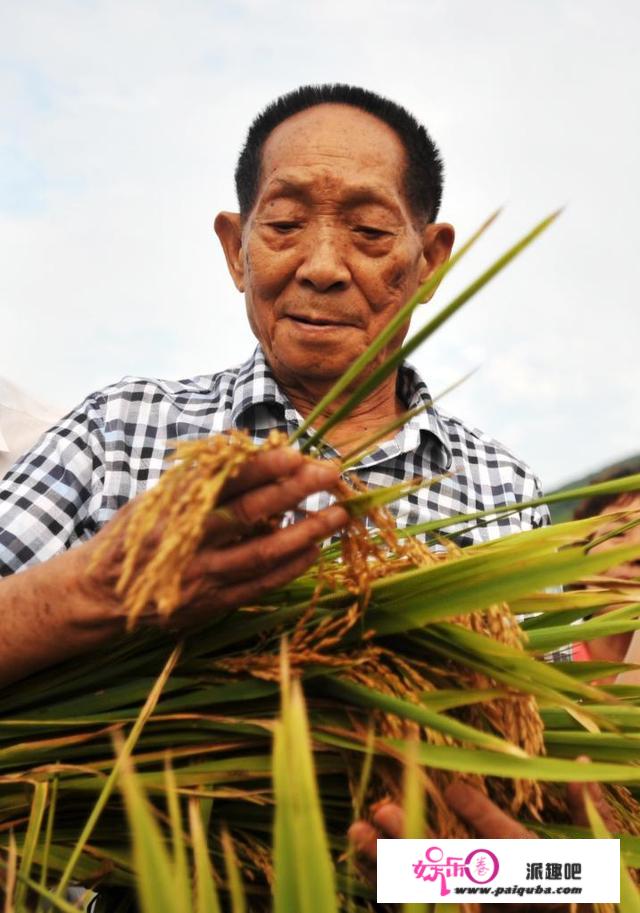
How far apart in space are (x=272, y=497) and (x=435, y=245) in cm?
159

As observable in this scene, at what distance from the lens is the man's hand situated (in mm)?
870

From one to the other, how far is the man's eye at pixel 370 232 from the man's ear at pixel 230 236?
397 mm

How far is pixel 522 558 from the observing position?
0.97 m

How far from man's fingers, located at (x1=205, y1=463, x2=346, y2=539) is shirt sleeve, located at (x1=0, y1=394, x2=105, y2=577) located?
898 millimetres

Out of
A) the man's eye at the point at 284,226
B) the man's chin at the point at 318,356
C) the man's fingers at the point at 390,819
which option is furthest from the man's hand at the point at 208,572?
the man's eye at the point at 284,226

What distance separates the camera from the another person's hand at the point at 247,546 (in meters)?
0.87

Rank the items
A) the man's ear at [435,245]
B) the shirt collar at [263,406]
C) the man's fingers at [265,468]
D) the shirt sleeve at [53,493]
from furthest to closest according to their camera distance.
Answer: the man's ear at [435,245] < the shirt collar at [263,406] < the shirt sleeve at [53,493] < the man's fingers at [265,468]

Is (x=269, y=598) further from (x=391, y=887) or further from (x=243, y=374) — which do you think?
(x=243, y=374)

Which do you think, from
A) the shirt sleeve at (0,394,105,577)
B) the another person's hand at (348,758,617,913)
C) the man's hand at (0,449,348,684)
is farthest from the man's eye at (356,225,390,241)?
the another person's hand at (348,758,617,913)

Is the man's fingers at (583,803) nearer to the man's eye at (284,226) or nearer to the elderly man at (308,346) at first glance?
the elderly man at (308,346)

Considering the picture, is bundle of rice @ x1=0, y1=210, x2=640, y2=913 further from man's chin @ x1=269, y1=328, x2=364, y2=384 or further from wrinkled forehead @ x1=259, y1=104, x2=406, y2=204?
wrinkled forehead @ x1=259, y1=104, x2=406, y2=204

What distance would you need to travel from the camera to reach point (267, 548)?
0.91 meters

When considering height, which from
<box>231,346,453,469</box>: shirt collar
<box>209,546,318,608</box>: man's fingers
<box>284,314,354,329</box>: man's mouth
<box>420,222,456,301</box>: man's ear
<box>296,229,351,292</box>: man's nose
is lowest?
<box>209,546,318,608</box>: man's fingers

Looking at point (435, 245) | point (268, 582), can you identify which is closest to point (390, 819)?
point (268, 582)
